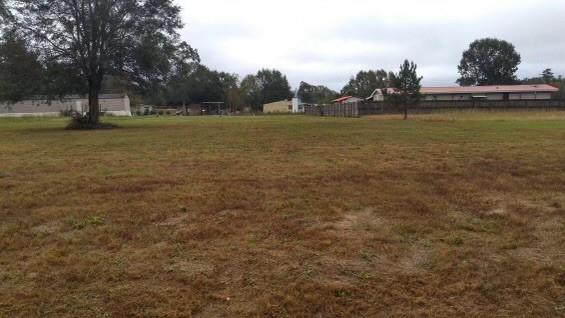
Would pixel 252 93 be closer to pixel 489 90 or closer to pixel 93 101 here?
pixel 489 90

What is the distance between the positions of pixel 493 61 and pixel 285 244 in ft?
371

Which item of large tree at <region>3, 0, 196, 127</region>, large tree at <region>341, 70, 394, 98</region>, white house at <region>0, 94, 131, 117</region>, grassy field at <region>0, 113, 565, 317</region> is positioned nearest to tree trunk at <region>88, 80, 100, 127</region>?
large tree at <region>3, 0, 196, 127</region>

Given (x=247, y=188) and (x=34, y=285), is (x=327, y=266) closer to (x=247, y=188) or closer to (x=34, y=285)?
(x=34, y=285)

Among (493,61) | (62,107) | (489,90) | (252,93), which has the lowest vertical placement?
(62,107)

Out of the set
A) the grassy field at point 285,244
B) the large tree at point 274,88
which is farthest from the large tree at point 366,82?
the grassy field at point 285,244

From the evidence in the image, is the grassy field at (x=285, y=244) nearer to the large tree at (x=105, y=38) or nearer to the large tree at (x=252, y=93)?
the large tree at (x=105, y=38)

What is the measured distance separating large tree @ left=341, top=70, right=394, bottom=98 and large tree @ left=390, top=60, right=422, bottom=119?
51901mm

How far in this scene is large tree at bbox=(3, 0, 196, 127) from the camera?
90.5 ft

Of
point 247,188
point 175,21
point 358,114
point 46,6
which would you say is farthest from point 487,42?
point 247,188

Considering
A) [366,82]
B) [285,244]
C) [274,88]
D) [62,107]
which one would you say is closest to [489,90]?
[366,82]

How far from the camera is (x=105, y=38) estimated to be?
95.7ft

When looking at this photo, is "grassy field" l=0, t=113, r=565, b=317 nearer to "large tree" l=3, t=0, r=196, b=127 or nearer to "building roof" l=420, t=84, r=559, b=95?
"large tree" l=3, t=0, r=196, b=127

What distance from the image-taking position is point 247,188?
7.00 meters

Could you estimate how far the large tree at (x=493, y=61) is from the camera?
10500 cm
